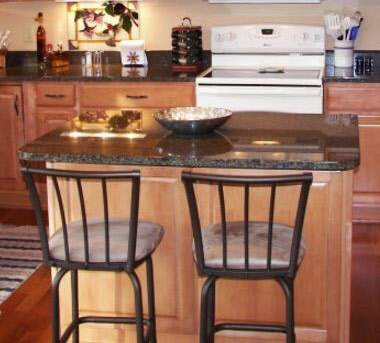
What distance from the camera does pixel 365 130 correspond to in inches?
174

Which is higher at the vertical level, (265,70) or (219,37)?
(219,37)

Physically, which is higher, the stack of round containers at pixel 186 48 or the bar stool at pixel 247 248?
the stack of round containers at pixel 186 48

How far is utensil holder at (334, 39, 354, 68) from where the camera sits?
470cm

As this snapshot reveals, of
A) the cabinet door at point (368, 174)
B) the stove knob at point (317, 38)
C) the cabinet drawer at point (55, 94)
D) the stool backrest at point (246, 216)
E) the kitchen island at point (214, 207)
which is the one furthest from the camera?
the stove knob at point (317, 38)

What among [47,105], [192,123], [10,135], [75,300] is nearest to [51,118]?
[47,105]

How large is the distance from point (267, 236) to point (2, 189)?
291 cm

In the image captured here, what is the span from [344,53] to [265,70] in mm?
512

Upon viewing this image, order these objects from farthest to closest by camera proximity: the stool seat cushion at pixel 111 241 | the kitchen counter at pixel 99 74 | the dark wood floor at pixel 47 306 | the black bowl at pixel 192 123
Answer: the kitchen counter at pixel 99 74, the dark wood floor at pixel 47 306, the black bowl at pixel 192 123, the stool seat cushion at pixel 111 241

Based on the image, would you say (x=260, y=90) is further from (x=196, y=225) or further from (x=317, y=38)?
(x=196, y=225)

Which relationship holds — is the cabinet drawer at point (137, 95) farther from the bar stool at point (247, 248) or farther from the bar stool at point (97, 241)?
the bar stool at point (247, 248)

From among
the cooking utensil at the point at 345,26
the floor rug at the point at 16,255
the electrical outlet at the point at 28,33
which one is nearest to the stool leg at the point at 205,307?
the floor rug at the point at 16,255

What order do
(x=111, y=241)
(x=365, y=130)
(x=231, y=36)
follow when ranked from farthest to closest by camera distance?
(x=231, y=36) < (x=365, y=130) < (x=111, y=241)

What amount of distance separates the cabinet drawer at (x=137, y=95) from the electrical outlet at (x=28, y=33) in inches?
35.4

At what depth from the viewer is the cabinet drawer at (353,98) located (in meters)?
4.36
